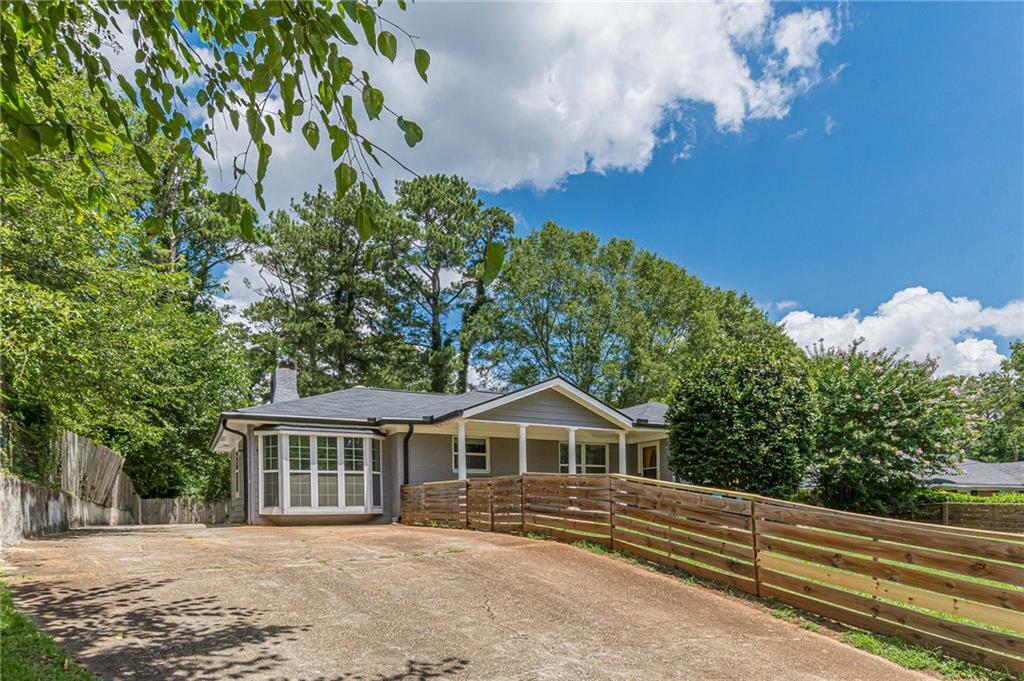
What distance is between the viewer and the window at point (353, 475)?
16484mm

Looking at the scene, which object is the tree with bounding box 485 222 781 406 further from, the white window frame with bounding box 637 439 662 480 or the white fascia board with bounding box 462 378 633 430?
the white fascia board with bounding box 462 378 633 430

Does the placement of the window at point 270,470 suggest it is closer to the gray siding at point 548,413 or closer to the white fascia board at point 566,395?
the white fascia board at point 566,395

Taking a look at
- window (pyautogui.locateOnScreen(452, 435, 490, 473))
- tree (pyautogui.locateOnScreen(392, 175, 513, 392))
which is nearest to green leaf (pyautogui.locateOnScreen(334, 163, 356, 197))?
window (pyautogui.locateOnScreen(452, 435, 490, 473))

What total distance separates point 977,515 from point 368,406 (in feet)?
59.9

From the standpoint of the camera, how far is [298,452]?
15828 mm

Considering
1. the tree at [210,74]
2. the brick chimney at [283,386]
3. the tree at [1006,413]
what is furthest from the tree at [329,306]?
the tree at [1006,413]

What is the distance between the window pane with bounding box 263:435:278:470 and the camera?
15.9 m

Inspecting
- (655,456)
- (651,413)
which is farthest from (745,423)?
(655,456)

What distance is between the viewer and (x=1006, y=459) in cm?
5450

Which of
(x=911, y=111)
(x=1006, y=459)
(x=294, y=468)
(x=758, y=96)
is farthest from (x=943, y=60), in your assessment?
(x=1006, y=459)

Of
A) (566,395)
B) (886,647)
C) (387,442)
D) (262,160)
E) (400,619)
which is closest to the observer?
(262,160)

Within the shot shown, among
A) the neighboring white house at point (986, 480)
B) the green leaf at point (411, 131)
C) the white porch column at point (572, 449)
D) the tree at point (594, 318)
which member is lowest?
the neighboring white house at point (986, 480)

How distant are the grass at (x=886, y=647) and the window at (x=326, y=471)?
1115 cm

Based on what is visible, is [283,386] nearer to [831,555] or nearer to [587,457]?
[587,457]
